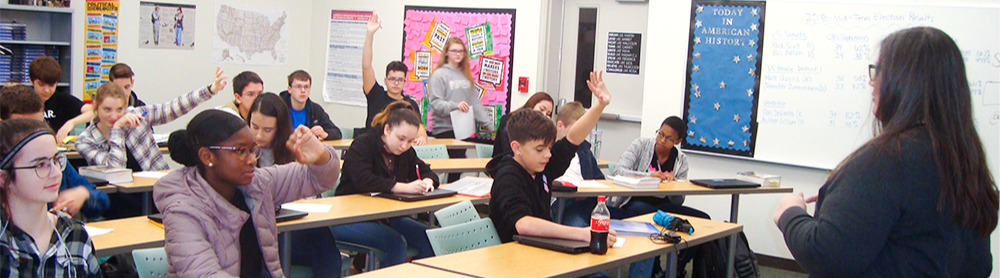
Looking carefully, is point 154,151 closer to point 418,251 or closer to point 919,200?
point 418,251

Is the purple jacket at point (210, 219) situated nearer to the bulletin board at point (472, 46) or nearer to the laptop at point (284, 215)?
the laptop at point (284, 215)

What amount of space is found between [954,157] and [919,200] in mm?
128

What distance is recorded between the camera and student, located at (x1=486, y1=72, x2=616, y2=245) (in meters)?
3.13

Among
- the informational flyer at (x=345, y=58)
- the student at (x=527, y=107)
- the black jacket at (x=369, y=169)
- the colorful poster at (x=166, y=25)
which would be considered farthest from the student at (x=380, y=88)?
the colorful poster at (x=166, y=25)

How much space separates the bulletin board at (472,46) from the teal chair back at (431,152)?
1288 millimetres

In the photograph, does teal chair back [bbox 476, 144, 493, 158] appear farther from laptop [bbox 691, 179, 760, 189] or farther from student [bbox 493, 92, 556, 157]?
laptop [bbox 691, 179, 760, 189]

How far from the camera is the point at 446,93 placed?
6.71 meters

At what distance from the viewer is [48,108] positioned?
5.80 meters

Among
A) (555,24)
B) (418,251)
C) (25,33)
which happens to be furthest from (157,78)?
(418,251)

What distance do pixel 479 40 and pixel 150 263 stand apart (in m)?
5.08

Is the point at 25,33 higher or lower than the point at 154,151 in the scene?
higher

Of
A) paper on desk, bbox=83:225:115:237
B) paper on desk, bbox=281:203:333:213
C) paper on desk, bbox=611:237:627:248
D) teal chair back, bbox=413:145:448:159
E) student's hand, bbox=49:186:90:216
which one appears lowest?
paper on desk, bbox=83:225:115:237

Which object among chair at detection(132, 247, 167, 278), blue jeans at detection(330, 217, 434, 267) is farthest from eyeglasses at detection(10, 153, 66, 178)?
blue jeans at detection(330, 217, 434, 267)

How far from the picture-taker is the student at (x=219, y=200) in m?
2.21
